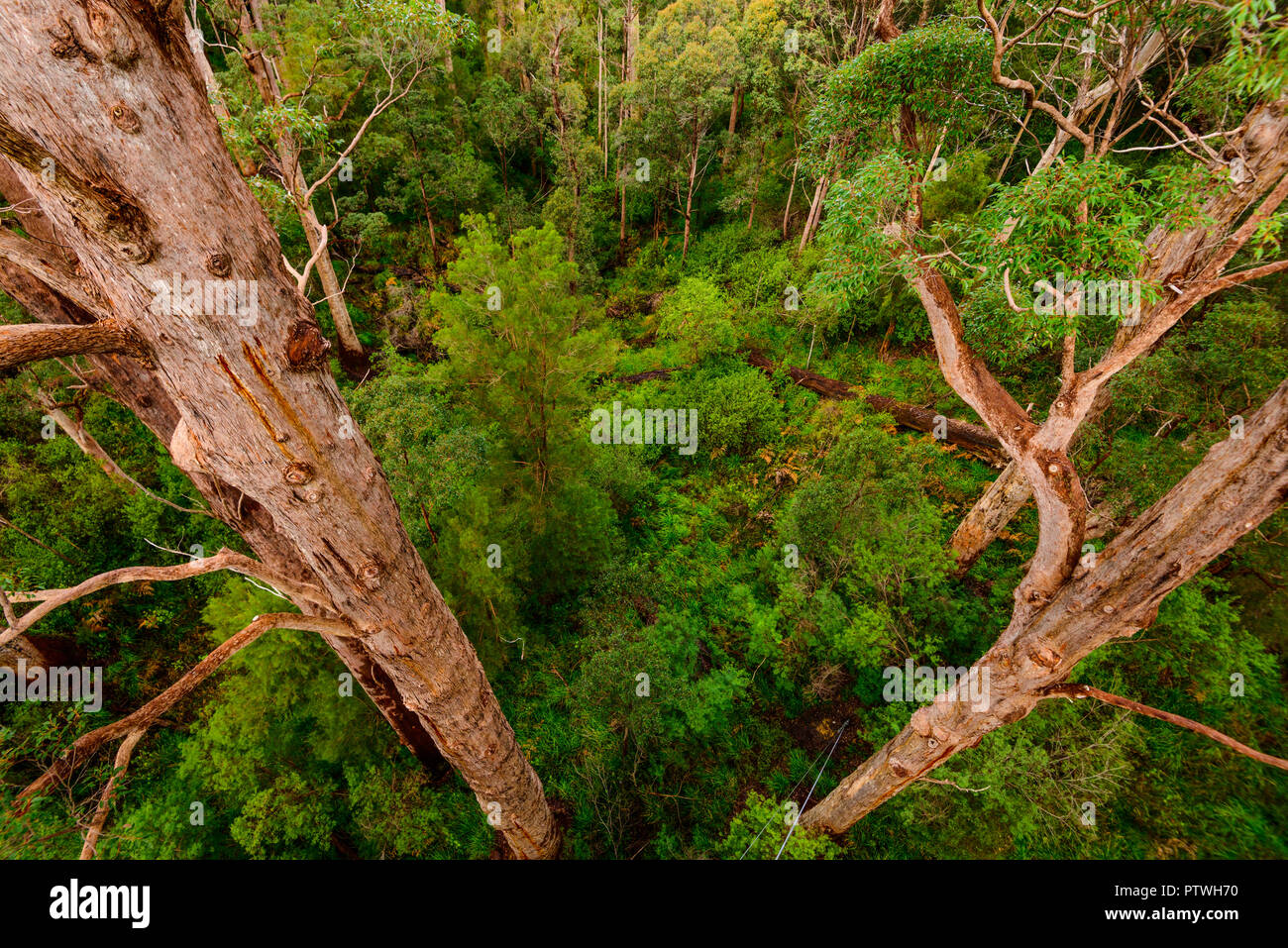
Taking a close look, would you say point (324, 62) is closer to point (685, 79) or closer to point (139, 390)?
point (685, 79)

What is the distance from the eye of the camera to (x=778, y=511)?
1111 centimetres

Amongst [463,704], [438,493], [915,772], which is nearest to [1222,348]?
[915,772]

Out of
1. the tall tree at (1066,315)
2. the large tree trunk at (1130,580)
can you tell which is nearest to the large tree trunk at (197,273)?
the tall tree at (1066,315)

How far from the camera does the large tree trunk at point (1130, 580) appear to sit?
2775mm

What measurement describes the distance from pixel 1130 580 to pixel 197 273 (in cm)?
539

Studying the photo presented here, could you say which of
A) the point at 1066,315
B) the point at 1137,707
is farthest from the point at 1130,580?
the point at 1066,315

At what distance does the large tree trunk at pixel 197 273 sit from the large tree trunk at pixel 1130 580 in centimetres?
445

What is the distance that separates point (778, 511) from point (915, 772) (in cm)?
666

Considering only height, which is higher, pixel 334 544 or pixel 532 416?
pixel 532 416

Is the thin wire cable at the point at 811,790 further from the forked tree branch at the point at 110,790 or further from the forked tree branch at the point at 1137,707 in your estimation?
the forked tree branch at the point at 110,790

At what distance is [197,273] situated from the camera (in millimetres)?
1839

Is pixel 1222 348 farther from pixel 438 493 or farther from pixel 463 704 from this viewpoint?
pixel 438 493

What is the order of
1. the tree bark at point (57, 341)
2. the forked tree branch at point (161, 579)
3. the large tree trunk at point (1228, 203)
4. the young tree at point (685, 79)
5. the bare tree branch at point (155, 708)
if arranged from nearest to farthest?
the tree bark at point (57, 341), the forked tree branch at point (161, 579), the bare tree branch at point (155, 708), the large tree trunk at point (1228, 203), the young tree at point (685, 79)
